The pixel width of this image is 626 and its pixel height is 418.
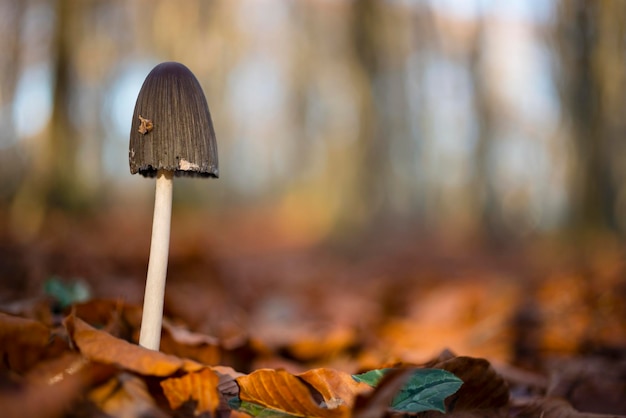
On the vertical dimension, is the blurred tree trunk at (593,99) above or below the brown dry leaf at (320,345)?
above

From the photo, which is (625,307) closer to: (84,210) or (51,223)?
(51,223)

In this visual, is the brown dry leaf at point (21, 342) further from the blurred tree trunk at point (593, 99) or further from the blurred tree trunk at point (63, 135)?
the blurred tree trunk at point (593, 99)

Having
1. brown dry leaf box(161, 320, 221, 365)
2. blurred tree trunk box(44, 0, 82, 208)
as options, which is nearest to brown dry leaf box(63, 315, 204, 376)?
brown dry leaf box(161, 320, 221, 365)

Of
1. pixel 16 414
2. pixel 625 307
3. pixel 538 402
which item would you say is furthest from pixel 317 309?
pixel 16 414

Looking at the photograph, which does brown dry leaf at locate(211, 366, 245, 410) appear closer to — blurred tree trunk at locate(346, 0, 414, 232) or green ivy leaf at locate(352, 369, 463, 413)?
green ivy leaf at locate(352, 369, 463, 413)

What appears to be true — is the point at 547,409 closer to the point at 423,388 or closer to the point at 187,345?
the point at 423,388

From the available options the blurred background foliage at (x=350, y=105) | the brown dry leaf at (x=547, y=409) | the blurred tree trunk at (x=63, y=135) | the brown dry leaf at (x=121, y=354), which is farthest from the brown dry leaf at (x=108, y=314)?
the blurred tree trunk at (x=63, y=135)
